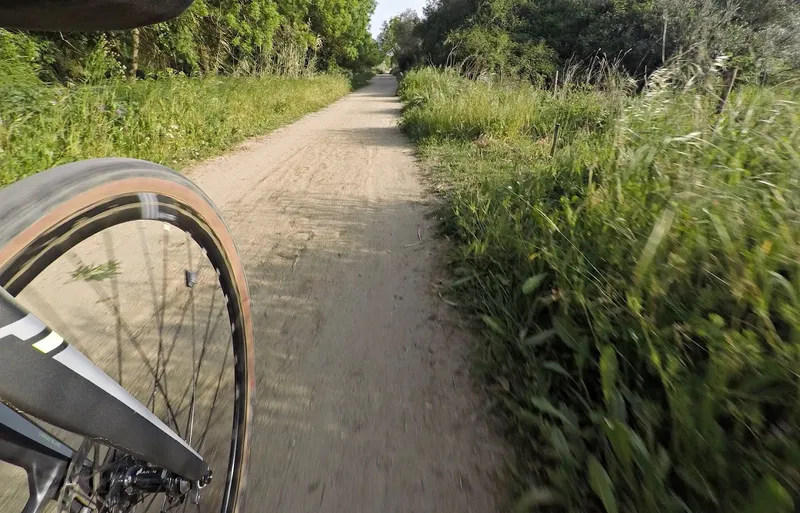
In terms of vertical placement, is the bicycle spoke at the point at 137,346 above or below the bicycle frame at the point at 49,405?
below

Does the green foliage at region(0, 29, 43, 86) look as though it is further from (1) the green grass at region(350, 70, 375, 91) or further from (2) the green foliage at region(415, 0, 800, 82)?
(1) the green grass at region(350, 70, 375, 91)

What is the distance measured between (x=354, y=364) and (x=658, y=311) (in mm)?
1446

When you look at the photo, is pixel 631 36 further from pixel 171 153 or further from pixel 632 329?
pixel 632 329

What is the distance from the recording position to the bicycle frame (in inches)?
27.1

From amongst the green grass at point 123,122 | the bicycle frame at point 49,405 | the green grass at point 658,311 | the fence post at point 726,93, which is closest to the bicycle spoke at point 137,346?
A: the bicycle frame at point 49,405

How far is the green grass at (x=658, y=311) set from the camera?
4.59ft

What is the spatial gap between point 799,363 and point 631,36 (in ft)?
64.1

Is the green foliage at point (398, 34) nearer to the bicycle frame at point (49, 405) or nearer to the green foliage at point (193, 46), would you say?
the green foliage at point (193, 46)

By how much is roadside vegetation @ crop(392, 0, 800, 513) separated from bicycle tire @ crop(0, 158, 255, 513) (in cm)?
120

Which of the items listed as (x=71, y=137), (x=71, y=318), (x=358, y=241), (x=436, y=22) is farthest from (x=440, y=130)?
(x=436, y=22)

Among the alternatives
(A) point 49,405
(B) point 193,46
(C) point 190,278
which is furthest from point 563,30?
(A) point 49,405

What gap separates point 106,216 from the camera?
3.07 feet

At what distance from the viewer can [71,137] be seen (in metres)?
4.53

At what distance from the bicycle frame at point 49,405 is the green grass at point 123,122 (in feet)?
12.5
